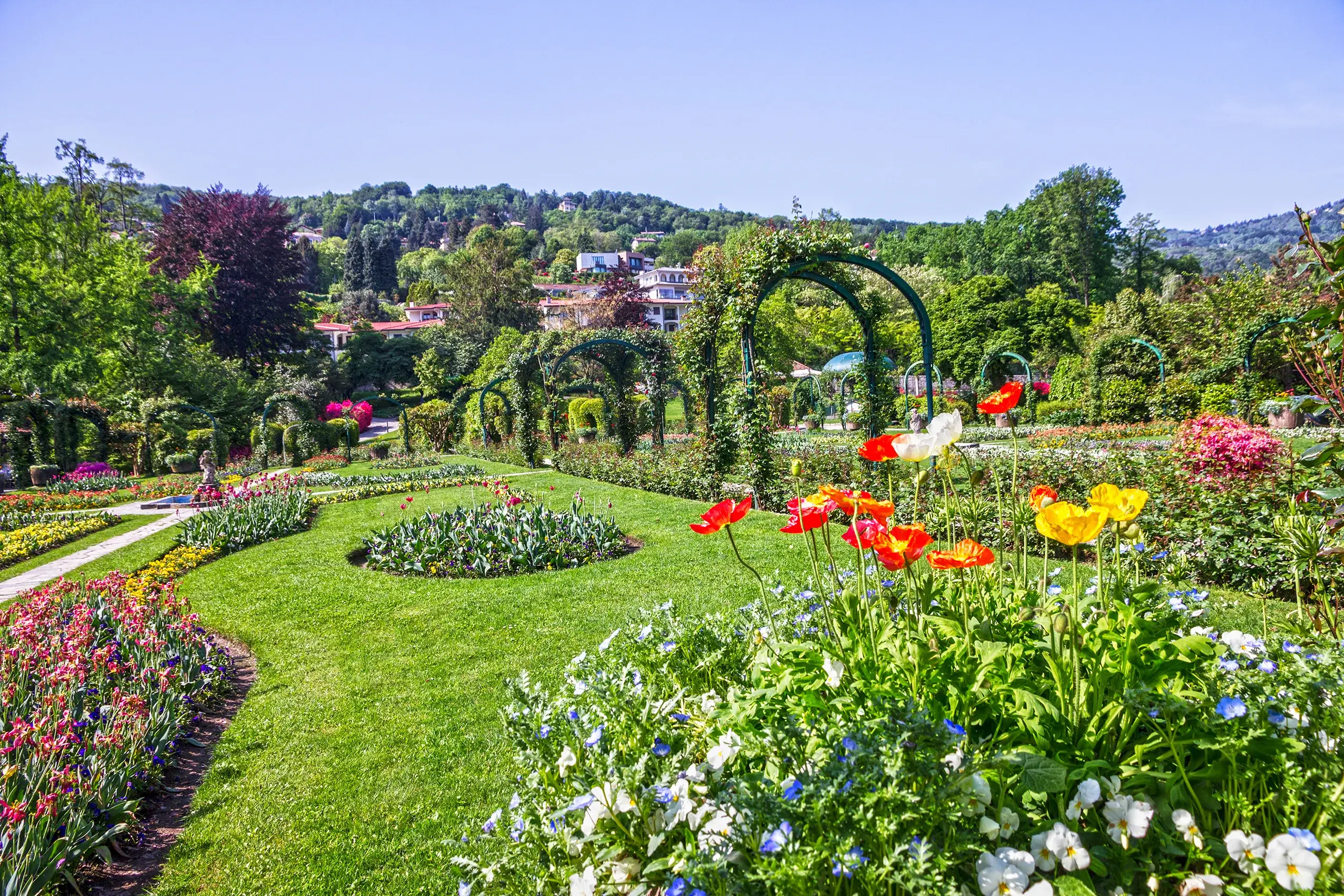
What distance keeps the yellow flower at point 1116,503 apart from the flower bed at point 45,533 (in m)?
10.7

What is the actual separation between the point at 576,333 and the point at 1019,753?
25.7m

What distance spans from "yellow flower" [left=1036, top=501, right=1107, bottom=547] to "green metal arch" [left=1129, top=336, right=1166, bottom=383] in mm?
18942

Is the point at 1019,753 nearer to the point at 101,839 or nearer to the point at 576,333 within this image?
the point at 101,839

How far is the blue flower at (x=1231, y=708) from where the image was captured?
1.36 metres

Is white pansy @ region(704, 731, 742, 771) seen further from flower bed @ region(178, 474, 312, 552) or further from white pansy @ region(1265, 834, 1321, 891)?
flower bed @ region(178, 474, 312, 552)

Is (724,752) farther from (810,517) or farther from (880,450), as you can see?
(880,450)

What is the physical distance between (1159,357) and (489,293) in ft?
112

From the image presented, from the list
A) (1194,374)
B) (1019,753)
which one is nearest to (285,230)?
(1194,374)

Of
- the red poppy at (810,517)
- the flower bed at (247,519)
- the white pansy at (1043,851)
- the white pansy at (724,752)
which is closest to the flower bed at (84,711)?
the white pansy at (724,752)

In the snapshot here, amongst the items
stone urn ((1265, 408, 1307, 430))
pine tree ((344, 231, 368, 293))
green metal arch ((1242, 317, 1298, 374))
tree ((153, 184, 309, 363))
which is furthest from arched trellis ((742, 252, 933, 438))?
pine tree ((344, 231, 368, 293))

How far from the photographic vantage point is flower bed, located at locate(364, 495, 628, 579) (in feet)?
20.8

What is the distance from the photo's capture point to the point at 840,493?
1.80 meters

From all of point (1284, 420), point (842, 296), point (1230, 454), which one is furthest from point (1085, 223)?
point (1230, 454)

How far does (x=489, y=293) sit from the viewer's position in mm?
40594
